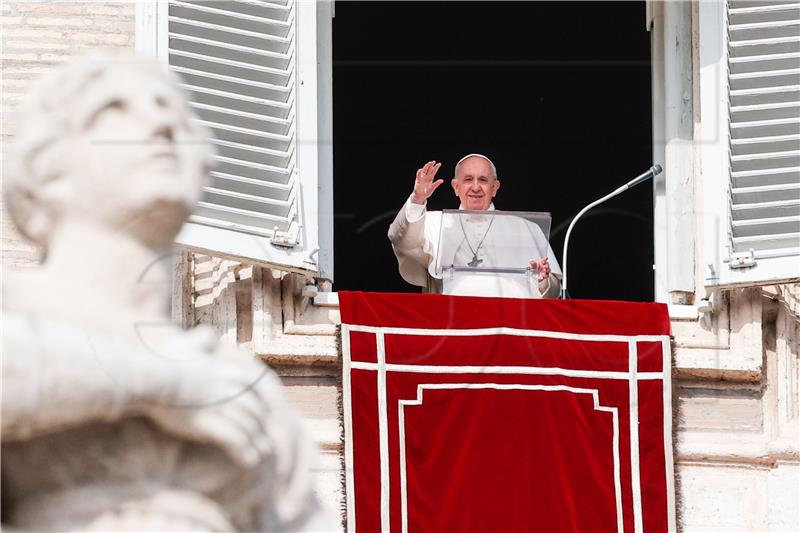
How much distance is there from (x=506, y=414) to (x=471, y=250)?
589 millimetres

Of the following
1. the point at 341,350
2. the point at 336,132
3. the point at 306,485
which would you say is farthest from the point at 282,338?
the point at 306,485

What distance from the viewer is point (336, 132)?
14.2 m

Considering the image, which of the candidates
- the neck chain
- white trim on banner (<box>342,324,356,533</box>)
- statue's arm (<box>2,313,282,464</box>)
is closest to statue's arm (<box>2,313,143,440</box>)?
statue's arm (<box>2,313,282,464</box>)

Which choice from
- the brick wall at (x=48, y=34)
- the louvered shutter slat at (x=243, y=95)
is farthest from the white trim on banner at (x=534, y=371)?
the brick wall at (x=48, y=34)

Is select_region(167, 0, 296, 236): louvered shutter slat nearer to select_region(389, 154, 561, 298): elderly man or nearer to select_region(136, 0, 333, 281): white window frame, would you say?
select_region(136, 0, 333, 281): white window frame

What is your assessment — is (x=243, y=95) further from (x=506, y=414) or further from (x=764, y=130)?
(x=764, y=130)

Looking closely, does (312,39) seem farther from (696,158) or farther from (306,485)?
(306,485)

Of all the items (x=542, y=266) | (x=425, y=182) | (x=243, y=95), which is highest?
(x=243, y=95)

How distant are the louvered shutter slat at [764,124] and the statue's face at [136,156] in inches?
235

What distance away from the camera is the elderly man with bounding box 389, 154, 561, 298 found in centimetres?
1054

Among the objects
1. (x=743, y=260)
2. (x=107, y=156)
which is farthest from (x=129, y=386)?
(x=743, y=260)

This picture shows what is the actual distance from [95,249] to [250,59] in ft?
19.6

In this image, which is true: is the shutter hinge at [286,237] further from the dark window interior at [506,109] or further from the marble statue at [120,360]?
the marble statue at [120,360]

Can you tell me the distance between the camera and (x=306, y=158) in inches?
413
